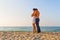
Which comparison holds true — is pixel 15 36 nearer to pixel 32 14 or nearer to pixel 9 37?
pixel 9 37

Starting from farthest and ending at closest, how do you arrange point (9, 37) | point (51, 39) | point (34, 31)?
point (34, 31) → point (9, 37) → point (51, 39)

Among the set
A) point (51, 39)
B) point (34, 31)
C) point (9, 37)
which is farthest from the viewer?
point (34, 31)

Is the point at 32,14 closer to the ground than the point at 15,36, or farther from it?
farther from it

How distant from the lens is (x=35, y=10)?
10.8m

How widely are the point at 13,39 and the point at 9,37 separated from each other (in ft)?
1.20

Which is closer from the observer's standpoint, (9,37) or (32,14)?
(9,37)

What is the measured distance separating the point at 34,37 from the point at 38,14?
1.91 m

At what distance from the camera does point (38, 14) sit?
35.3 feet

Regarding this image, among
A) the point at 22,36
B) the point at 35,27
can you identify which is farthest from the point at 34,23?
the point at 22,36

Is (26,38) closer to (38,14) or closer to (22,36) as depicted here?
(22,36)

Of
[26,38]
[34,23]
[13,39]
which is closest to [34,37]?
[26,38]

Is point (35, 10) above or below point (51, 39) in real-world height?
above

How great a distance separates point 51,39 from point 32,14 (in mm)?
2432

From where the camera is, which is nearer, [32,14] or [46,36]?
[46,36]
